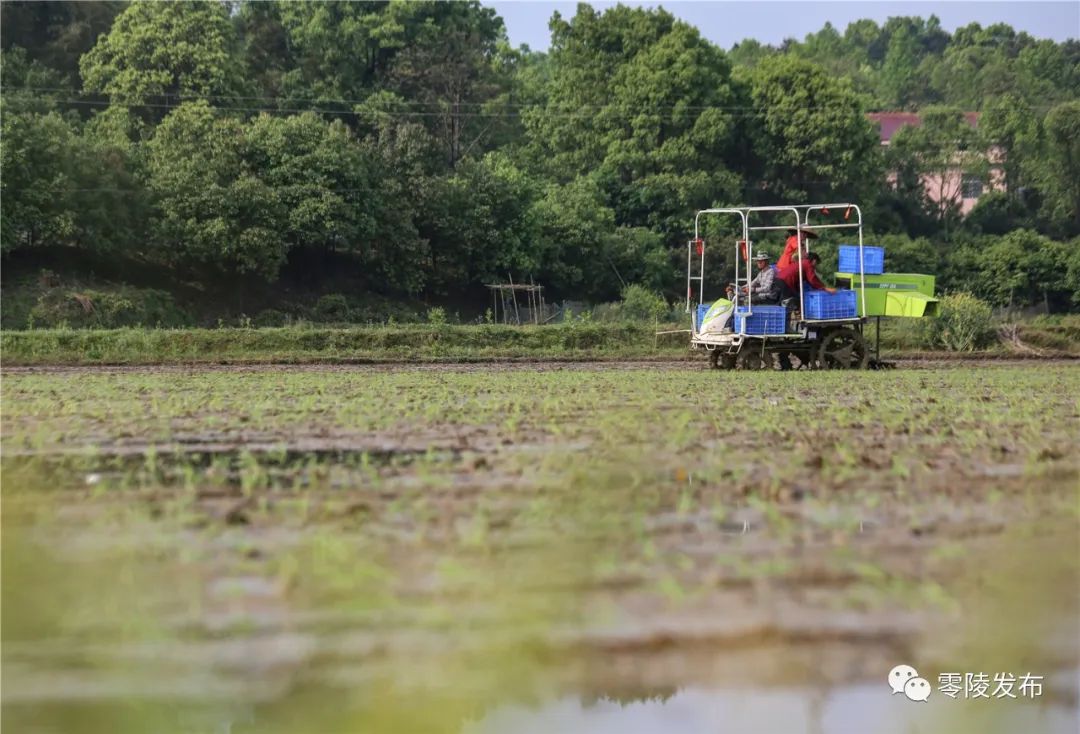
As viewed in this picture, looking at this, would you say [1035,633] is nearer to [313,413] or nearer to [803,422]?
[803,422]

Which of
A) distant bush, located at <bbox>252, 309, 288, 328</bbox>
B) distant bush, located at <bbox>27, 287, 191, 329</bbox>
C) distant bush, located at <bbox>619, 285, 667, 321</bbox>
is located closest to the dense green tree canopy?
distant bush, located at <bbox>252, 309, 288, 328</bbox>

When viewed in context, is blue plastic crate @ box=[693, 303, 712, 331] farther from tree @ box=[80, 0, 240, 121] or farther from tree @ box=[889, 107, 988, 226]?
tree @ box=[889, 107, 988, 226]

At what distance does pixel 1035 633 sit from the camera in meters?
4.31

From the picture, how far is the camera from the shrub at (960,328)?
25031mm

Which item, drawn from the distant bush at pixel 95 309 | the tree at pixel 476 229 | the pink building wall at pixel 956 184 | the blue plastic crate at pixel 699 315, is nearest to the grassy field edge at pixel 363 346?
the blue plastic crate at pixel 699 315

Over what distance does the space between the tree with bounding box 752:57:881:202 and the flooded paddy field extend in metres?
44.0

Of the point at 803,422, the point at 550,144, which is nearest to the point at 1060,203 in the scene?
the point at 550,144

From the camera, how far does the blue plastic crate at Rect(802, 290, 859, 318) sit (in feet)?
61.0

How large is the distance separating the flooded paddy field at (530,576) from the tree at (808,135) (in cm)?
4399

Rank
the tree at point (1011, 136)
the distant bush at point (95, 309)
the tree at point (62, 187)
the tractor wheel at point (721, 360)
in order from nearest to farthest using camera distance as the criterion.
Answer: the tractor wheel at point (721, 360), the distant bush at point (95, 309), the tree at point (62, 187), the tree at point (1011, 136)

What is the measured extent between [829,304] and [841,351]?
83 cm

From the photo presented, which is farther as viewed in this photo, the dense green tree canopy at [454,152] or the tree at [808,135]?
the tree at [808,135]

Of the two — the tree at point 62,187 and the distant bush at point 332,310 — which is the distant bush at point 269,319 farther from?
the tree at point 62,187

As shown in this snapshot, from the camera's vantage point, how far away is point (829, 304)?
18.6m
